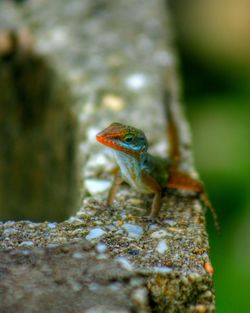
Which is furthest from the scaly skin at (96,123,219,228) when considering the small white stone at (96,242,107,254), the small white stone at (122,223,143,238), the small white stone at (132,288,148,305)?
the small white stone at (132,288,148,305)

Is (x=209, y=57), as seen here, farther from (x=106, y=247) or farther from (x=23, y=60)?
(x=106, y=247)

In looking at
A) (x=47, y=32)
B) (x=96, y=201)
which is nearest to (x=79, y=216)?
(x=96, y=201)

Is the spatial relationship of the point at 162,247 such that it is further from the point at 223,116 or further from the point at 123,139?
the point at 223,116

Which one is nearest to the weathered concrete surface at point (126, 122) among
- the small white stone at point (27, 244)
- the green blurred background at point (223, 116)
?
the small white stone at point (27, 244)

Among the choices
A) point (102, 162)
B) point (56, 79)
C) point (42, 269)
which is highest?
point (56, 79)

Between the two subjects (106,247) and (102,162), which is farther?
(102,162)

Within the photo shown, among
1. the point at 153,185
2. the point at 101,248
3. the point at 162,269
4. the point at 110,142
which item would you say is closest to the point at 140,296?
the point at 162,269
